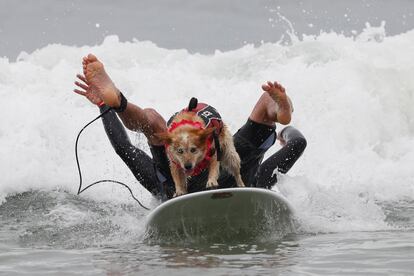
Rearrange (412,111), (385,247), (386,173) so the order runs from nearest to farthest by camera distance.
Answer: (385,247) → (386,173) → (412,111)

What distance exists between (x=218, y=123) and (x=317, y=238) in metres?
1.19

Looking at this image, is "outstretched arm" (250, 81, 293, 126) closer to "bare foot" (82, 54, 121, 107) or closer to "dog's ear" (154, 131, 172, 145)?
"dog's ear" (154, 131, 172, 145)

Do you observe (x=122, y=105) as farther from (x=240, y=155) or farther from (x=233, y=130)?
(x=233, y=130)

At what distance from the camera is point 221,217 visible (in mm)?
6277

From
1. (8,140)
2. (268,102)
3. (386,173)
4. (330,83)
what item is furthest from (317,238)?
(330,83)

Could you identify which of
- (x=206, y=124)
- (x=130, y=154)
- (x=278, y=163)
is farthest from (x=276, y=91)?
(x=130, y=154)

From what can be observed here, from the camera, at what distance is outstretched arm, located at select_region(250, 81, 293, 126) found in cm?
617

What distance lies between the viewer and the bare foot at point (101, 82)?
6152 millimetres

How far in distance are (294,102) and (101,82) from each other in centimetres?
777

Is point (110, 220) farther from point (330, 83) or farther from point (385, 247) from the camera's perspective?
point (330, 83)

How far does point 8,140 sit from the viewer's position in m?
11.0

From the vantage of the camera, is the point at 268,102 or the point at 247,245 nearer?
the point at 247,245

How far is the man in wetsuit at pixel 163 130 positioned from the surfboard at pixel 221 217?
425 mm

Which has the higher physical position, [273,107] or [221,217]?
[273,107]
